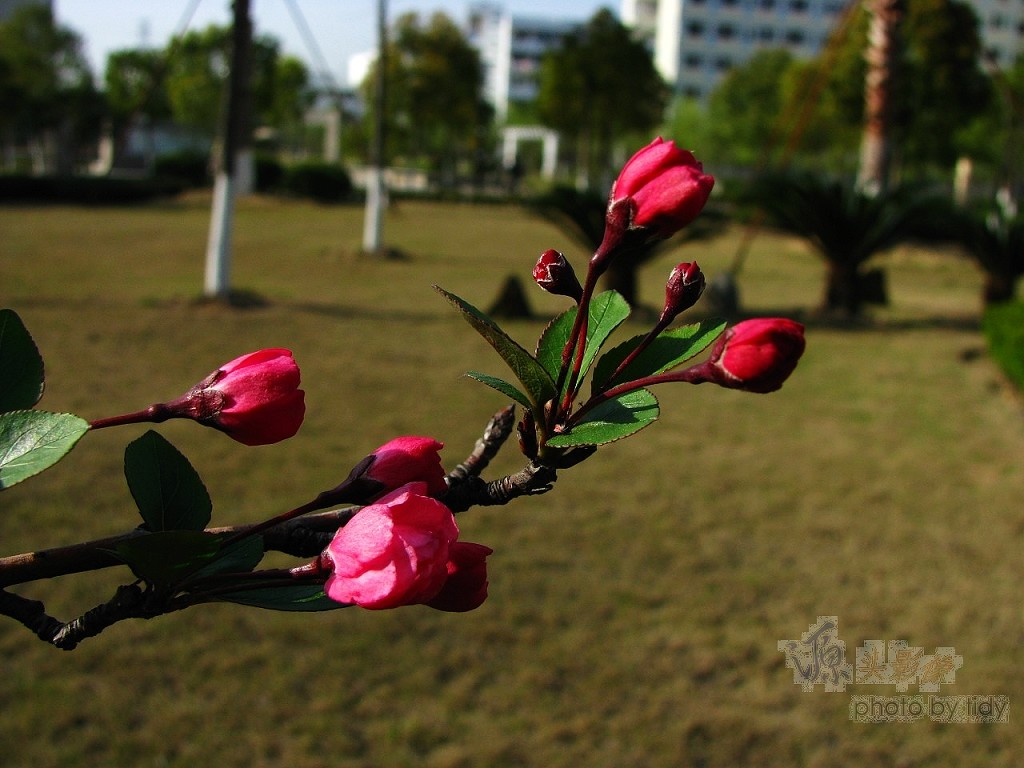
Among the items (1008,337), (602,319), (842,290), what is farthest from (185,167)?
(602,319)

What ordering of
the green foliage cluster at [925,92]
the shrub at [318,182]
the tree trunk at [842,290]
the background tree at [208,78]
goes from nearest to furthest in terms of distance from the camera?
the tree trunk at [842,290]
the green foliage cluster at [925,92]
the shrub at [318,182]
the background tree at [208,78]

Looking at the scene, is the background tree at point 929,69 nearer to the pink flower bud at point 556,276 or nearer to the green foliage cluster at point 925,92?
the green foliage cluster at point 925,92

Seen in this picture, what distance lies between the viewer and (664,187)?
0.54m

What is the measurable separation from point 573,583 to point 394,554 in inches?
161

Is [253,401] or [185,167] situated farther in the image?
[185,167]

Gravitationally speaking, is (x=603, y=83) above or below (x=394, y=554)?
above

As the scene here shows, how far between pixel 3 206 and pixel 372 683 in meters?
20.5

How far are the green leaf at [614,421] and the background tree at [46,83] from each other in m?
33.6

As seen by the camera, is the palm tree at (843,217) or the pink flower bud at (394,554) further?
the palm tree at (843,217)

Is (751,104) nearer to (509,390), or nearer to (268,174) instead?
(268,174)

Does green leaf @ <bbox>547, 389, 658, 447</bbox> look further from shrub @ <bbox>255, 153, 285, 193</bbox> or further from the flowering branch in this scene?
shrub @ <bbox>255, 153, 285, 193</bbox>

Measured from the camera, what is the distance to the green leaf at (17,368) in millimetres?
500

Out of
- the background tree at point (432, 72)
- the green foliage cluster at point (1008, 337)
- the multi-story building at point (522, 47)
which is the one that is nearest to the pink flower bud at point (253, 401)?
the green foliage cluster at point (1008, 337)

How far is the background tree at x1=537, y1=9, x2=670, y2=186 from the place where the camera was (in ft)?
89.3
